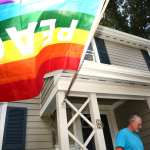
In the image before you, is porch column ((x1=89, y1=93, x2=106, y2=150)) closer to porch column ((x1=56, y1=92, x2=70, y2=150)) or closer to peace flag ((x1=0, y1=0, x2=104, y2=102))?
porch column ((x1=56, y1=92, x2=70, y2=150))

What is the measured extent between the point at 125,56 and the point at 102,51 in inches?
51.7

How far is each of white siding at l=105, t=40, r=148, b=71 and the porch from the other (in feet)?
7.38

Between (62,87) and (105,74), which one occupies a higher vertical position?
(105,74)

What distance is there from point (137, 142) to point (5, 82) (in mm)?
2353

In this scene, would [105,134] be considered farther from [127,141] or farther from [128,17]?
[128,17]

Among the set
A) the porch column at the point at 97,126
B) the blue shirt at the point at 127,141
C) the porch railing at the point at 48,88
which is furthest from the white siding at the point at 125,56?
the blue shirt at the point at 127,141

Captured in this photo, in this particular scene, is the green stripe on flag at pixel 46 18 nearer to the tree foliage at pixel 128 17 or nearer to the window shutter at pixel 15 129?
the window shutter at pixel 15 129

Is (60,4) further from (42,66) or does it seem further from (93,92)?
(93,92)

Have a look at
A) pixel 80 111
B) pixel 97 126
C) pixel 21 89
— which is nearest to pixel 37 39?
pixel 21 89

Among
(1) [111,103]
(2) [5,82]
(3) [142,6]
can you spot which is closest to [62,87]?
(2) [5,82]

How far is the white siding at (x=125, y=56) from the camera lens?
9.15 metres

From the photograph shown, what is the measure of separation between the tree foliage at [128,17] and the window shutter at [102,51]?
26.8 feet

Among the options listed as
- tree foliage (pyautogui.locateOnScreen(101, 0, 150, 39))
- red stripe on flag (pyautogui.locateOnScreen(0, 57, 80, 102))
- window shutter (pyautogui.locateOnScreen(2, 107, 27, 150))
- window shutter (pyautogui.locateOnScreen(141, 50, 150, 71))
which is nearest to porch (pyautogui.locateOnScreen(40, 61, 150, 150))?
window shutter (pyautogui.locateOnScreen(2, 107, 27, 150))

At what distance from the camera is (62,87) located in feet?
16.3
